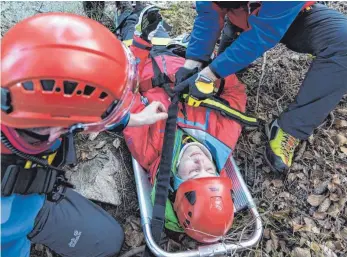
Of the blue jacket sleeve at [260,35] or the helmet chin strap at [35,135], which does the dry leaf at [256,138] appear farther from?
the helmet chin strap at [35,135]

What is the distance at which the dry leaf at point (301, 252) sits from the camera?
373 cm

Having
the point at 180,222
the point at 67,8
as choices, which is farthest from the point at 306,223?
the point at 67,8

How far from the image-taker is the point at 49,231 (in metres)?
3.49

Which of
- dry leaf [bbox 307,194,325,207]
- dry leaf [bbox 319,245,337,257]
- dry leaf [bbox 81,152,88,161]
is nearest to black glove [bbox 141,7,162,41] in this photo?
dry leaf [bbox 81,152,88,161]

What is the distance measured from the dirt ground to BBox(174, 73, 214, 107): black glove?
0.86 meters

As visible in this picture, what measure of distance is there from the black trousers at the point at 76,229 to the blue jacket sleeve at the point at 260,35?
178cm

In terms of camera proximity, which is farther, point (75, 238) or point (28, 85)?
point (75, 238)

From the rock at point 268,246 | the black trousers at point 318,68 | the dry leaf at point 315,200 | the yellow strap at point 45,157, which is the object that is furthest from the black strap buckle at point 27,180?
the dry leaf at point 315,200

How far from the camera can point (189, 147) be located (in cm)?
402

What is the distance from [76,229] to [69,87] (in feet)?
5.99

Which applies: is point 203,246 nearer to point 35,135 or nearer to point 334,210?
point 334,210

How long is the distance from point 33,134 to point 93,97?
0.47 m

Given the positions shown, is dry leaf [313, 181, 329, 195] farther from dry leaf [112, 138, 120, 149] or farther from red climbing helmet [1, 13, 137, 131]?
red climbing helmet [1, 13, 137, 131]

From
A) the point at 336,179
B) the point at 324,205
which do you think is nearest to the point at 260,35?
the point at 336,179
